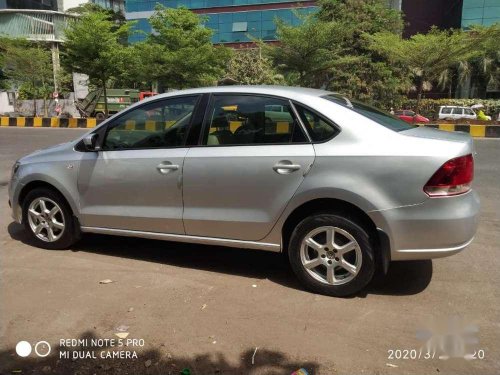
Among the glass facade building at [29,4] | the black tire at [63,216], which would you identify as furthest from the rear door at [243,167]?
the glass facade building at [29,4]

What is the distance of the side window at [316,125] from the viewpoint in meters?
3.70

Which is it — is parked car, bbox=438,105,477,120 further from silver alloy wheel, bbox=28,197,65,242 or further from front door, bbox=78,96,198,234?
silver alloy wheel, bbox=28,197,65,242

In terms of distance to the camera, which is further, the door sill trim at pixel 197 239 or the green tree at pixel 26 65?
the green tree at pixel 26 65

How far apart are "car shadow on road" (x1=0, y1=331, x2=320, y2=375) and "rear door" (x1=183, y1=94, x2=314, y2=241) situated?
1205 mm

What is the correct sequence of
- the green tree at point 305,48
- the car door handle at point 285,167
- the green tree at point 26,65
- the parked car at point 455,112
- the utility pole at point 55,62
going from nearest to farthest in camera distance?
the car door handle at point 285,167 → the green tree at point 305,48 → the green tree at point 26,65 → the parked car at point 455,112 → the utility pole at point 55,62

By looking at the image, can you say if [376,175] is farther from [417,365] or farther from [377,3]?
[377,3]

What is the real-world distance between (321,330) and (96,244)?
281 centimetres

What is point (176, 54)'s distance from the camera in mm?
22266

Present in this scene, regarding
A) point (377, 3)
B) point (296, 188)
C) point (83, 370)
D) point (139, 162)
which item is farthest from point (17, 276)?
point (377, 3)

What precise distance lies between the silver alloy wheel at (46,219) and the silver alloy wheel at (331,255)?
2512mm

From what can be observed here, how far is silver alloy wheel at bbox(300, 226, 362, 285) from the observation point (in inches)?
142

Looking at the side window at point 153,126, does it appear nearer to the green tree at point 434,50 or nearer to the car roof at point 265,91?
the car roof at point 265,91

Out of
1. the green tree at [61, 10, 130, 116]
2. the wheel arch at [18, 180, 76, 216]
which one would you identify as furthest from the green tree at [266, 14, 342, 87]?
the wheel arch at [18, 180, 76, 216]

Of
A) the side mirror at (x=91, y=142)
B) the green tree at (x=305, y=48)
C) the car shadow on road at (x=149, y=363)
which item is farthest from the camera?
the green tree at (x=305, y=48)
